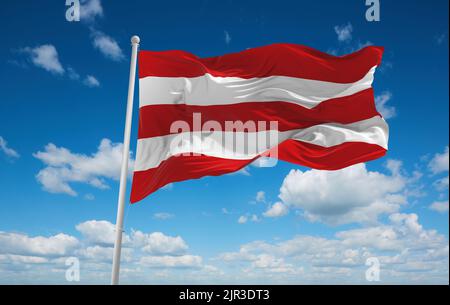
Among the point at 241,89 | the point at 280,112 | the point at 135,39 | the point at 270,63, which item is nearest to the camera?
the point at 135,39

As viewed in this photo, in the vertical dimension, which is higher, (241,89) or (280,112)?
(241,89)

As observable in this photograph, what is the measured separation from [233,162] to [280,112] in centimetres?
212

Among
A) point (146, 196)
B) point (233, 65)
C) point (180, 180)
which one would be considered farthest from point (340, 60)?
point (146, 196)

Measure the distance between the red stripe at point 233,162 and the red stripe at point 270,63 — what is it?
1958 mm

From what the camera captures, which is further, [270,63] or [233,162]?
[270,63]

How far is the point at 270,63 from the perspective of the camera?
1274 centimetres

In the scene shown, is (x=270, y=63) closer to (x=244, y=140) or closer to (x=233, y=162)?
(x=244, y=140)

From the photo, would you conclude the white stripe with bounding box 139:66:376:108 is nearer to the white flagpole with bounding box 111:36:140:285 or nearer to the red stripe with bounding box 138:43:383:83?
the red stripe with bounding box 138:43:383:83

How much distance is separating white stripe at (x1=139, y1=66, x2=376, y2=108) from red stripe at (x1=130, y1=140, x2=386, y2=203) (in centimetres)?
137

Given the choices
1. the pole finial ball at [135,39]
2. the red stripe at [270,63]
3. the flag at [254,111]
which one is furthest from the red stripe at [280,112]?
the pole finial ball at [135,39]
